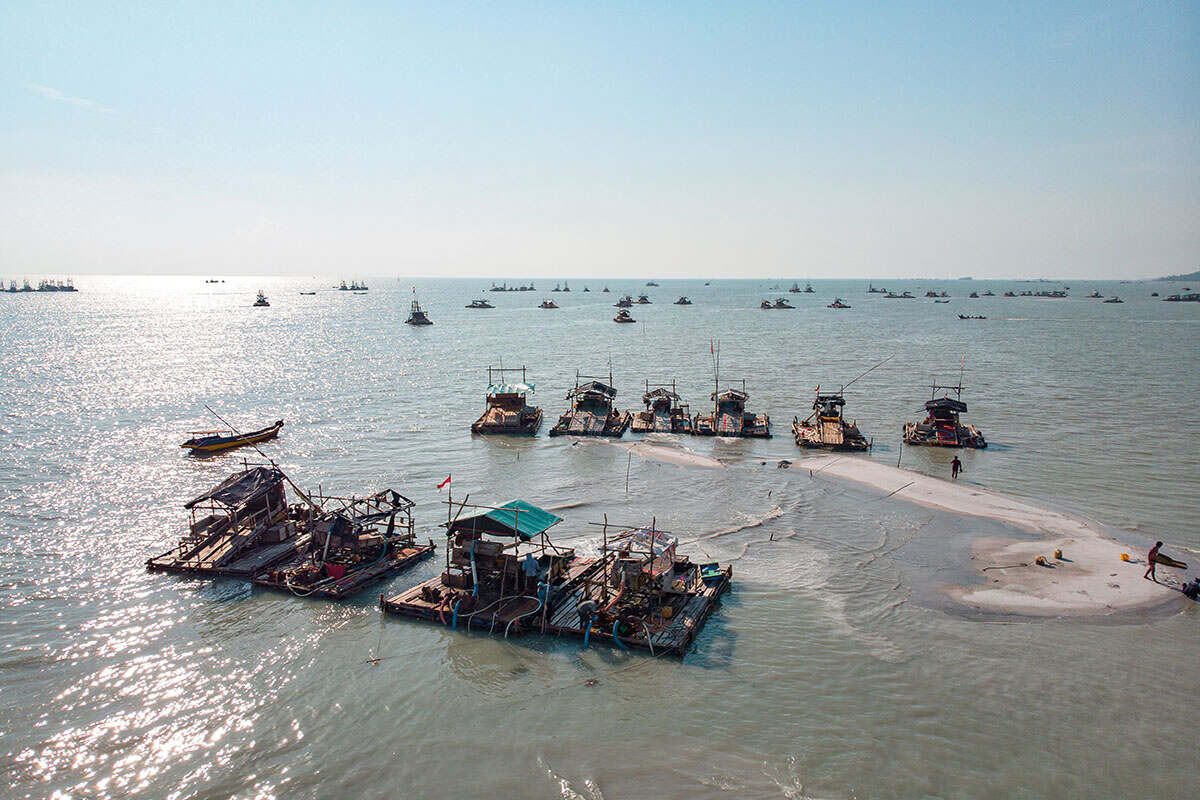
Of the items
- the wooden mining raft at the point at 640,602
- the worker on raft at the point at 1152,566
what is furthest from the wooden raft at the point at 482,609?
the worker on raft at the point at 1152,566

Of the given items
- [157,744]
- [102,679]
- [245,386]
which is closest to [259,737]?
[157,744]

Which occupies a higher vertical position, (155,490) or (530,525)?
(530,525)

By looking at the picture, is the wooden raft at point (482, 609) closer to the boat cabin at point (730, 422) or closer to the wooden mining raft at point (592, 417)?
the wooden mining raft at point (592, 417)

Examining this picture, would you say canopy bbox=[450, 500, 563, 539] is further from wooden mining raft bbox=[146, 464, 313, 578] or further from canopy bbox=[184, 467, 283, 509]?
canopy bbox=[184, 467, 283, 509]

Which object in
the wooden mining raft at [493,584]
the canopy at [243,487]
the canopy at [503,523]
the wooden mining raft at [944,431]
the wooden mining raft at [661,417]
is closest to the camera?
the wooden mining raft at [493,584]

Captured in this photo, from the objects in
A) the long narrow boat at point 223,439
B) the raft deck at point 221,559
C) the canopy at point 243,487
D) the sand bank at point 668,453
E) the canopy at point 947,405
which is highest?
the canopy at point 947,405

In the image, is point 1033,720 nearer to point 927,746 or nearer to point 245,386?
point 927,746

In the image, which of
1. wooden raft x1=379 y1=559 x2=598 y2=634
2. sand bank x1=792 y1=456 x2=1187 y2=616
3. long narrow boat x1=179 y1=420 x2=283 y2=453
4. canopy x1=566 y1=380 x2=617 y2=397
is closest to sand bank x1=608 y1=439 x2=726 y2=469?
canopy x1=566 y1=380 x2=617 y2=397
